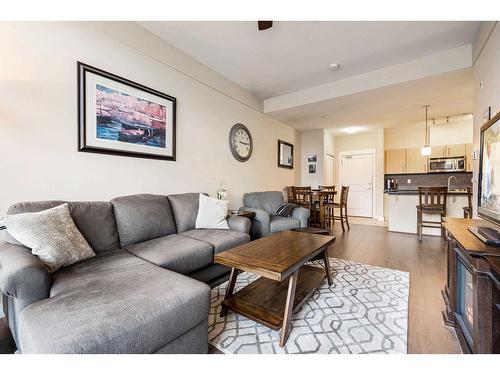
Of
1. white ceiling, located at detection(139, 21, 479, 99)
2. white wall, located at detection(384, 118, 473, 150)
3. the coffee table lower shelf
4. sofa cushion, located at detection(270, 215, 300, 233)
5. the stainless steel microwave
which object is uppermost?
white ceiling, located at detection(139, 21, 479, 99)

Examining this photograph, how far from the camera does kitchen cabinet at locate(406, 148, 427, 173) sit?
18.6 feet

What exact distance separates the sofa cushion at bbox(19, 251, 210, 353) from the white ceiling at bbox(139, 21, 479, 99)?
2502 millimetres

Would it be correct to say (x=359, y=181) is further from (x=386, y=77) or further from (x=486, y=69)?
(x=486, y=69)

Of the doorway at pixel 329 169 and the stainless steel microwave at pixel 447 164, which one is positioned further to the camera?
the doorway at pixel 329 169

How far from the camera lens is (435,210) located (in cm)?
376

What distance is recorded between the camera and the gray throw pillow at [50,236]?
1302mm

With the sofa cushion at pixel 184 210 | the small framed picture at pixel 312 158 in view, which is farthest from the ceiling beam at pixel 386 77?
the sofa cushion at pixel 184 210

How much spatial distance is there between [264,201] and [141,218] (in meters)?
2.14

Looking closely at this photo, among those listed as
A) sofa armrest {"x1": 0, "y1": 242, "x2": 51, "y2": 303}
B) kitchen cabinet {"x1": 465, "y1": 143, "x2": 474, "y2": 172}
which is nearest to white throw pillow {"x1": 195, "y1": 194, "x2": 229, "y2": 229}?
sofa armrest {"x1": 0, "y1": 242, "x2": 51, "y2": 303}

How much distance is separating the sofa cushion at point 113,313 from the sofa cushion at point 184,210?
1.08m

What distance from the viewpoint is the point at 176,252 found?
175 cm

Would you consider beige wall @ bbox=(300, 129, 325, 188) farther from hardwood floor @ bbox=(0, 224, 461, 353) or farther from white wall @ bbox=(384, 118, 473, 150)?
white wall @ bbox=(384, 118, 473, 150)

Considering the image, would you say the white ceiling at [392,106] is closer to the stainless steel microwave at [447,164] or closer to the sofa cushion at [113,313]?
the stainless steel microwave at [447,164]
